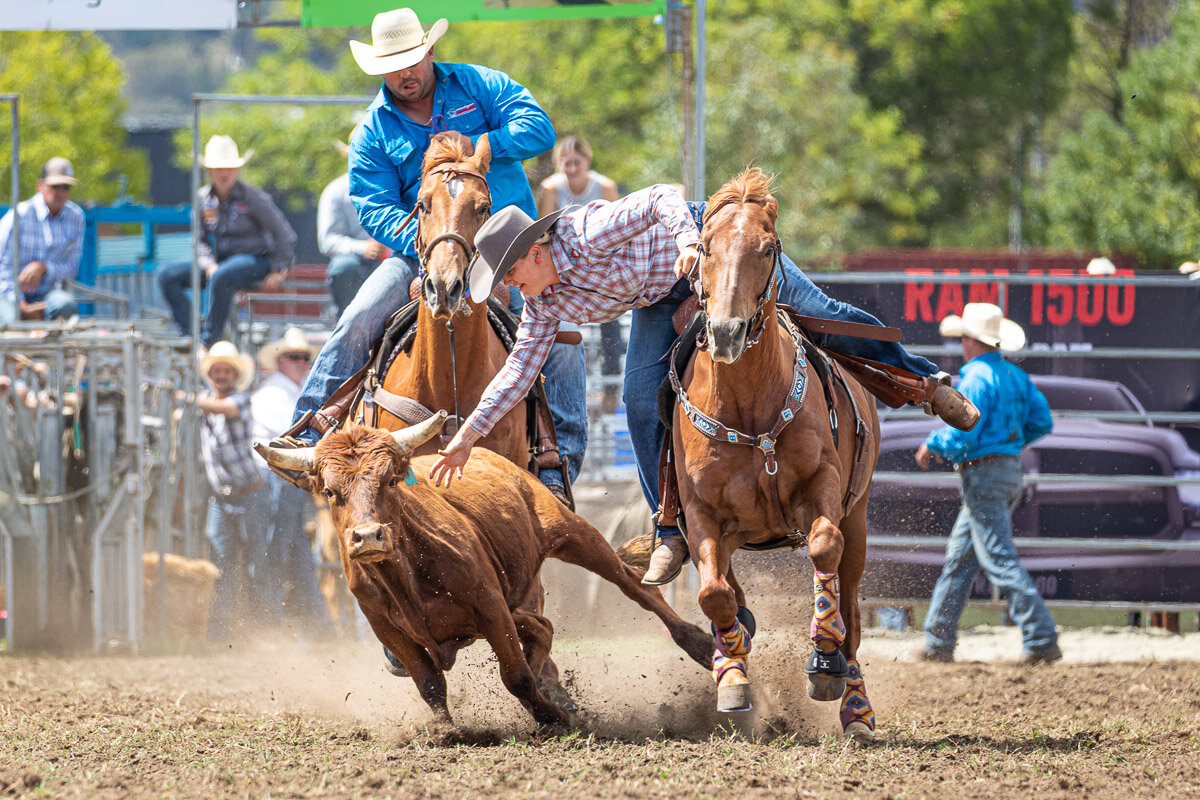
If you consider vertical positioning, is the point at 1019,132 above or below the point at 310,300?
above

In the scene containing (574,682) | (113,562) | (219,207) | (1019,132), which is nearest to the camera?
(574,682)

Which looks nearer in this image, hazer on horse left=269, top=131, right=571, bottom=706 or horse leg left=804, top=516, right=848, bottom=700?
horse leg left=804, top=516, right=848, bottom=700

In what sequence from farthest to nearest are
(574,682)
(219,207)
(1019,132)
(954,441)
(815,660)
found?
1. (1019,132)
2. (219,207)
3. (954,441)
4. (574,682)
5. (815,660)

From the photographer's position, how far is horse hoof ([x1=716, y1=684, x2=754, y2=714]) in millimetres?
5781

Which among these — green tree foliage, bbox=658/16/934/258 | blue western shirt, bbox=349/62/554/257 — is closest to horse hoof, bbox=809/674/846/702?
blue western shirt, bbox=349/62/554/257

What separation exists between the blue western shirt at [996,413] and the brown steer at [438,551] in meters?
2.99

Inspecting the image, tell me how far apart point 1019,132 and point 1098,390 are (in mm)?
30190

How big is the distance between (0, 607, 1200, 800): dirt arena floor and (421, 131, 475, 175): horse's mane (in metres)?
2.46

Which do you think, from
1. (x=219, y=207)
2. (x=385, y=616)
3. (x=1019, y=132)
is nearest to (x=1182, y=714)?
(x=385, y=616)

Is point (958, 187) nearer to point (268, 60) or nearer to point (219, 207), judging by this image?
point (268, 60)

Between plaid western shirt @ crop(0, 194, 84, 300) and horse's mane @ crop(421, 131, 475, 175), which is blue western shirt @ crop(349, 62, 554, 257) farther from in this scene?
plaid western shirt @ crop(0, 194, 84, 300)

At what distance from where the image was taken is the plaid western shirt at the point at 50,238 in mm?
11430

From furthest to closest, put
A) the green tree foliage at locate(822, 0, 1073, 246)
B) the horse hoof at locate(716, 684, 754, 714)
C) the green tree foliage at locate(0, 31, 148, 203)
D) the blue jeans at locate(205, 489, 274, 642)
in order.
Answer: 1. the green tree foliage at locate(822, 0, 1073, 246)
2. the green tree foliage at locate(0, 31, 148, 203)
3. the blue jeans at locate(205, 489, 274, 642)
4. the horse hoof at locate(716, 684, 754, 714)

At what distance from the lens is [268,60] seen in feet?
148
